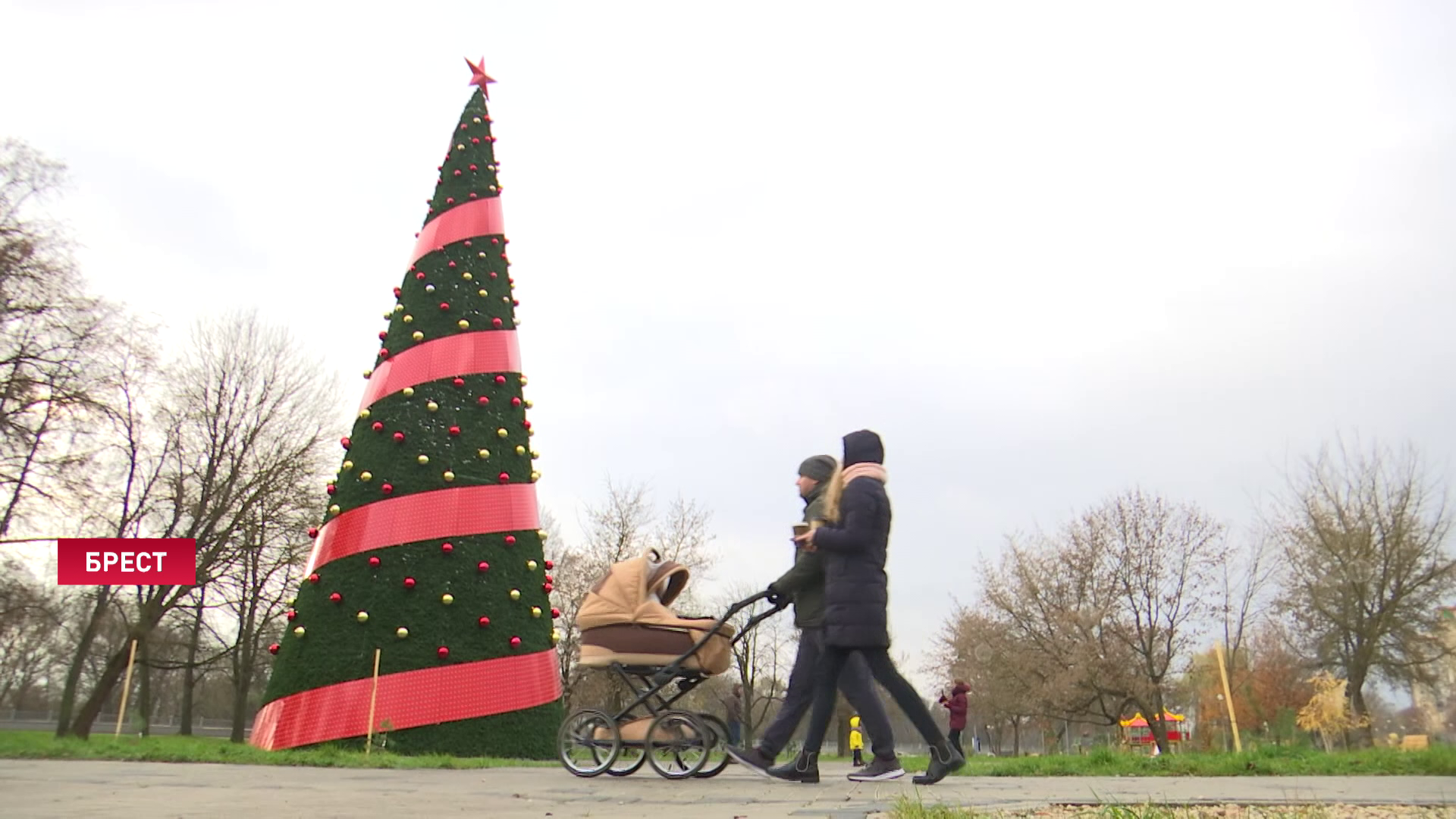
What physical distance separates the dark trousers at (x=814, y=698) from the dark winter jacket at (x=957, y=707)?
32.8 ft

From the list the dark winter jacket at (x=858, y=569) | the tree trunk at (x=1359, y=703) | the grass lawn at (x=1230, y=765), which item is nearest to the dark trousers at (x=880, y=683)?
the dark winter jacket at (x=858, y=569)

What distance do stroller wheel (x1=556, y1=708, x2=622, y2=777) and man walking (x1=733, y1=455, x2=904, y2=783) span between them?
110 centimetres

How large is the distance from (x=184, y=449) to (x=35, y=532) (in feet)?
21.9

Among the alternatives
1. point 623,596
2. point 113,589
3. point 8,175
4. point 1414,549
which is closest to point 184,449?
point 113,589

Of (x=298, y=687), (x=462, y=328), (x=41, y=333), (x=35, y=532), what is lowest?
(x=298, y=687)

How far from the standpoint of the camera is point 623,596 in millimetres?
7062

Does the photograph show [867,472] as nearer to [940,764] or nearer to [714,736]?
[940,764]

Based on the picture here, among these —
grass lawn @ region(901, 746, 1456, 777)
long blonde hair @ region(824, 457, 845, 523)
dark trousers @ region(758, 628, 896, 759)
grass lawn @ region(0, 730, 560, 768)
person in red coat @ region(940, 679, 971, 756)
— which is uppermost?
long blonde hair @ region(824, 457, 845, 523)

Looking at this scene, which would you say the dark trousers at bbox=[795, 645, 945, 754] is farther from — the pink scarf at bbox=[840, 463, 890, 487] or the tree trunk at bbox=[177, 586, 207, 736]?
the tree trunk at bbox=[177, 586, 207, 736]

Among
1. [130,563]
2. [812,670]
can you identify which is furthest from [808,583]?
[130,563]

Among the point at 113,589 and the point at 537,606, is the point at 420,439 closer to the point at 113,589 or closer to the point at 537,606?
the point at 537,606

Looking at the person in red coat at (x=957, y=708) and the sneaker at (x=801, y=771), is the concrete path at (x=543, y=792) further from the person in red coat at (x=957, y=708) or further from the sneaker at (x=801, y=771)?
the person in red coat at (x=957, y=708)

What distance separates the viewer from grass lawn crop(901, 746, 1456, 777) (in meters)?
7.34

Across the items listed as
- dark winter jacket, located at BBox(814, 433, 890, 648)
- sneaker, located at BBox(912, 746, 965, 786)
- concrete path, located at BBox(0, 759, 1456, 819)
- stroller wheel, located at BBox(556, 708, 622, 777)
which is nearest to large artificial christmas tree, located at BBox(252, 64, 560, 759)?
concrete path, located at BBox(0, 759, 1456, 819)
